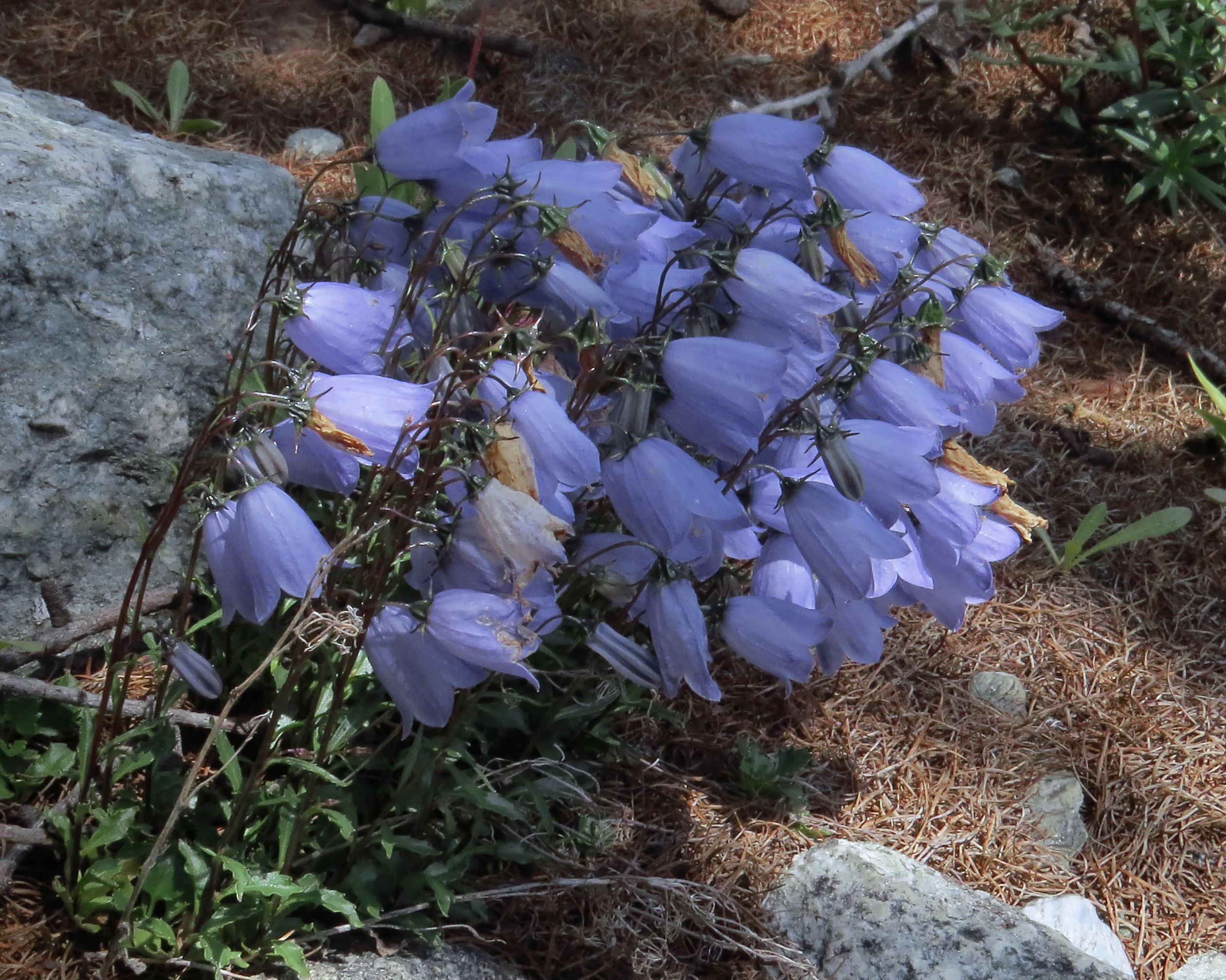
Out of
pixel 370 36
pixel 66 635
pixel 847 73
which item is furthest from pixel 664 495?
pixel 370 36

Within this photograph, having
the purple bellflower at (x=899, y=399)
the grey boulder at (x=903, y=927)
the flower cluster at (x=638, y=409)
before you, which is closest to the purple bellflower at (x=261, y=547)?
the flower cluster at (x=638, y=409)

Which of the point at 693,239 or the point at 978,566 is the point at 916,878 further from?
the point at 693,239

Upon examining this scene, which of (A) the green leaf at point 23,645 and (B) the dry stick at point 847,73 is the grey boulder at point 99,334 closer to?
(A) the green leaf at point 23,645

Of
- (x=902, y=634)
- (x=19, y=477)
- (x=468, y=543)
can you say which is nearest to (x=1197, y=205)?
(x=902, y=634)

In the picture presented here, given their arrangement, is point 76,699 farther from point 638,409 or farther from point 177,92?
point 177,92

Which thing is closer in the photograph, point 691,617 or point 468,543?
point 468,543

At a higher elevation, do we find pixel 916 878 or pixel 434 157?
pixel 434 157
